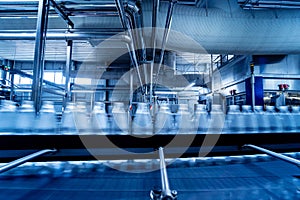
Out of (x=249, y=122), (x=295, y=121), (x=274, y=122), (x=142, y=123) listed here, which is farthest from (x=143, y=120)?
(x=295, y=121)

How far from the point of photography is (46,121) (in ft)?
2.57

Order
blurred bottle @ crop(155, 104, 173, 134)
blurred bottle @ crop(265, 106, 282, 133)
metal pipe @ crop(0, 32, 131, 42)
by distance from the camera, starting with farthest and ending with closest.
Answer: metal pipe @ crop(0, 32, 131, 42)
blurred bottle @ crop(265, 106, 282, 133)
blurred bottle @ crop(155, 104, 173, 134)

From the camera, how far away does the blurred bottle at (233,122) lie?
0.90m

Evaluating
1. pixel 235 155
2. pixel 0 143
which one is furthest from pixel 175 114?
pixel 0 143

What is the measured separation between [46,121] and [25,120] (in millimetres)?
81

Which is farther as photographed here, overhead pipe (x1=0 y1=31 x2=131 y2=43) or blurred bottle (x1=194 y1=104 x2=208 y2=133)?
overhead pipe (x1=0 y1=31 x2=131 y2=43)

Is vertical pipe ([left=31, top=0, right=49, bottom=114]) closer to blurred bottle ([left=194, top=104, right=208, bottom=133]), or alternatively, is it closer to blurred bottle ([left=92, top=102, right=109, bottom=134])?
blurred bottle ([left=92, top=102, right=109, bottom=134])

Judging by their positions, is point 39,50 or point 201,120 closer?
point 201,120

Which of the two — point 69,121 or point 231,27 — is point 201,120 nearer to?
point 69,121

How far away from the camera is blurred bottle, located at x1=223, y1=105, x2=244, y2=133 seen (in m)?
0.90

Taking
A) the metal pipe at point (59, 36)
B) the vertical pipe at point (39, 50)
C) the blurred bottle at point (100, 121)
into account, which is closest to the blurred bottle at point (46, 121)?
the blurred bottle at point (100, 121)

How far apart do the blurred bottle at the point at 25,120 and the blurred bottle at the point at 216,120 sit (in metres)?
0.80

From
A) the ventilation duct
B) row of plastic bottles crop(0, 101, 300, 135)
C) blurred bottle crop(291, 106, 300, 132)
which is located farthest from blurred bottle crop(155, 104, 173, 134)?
the ventilation duct

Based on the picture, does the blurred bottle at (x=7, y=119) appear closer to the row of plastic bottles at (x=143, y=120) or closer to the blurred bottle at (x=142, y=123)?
the row of plastic bottles at (x=143, y=120)
